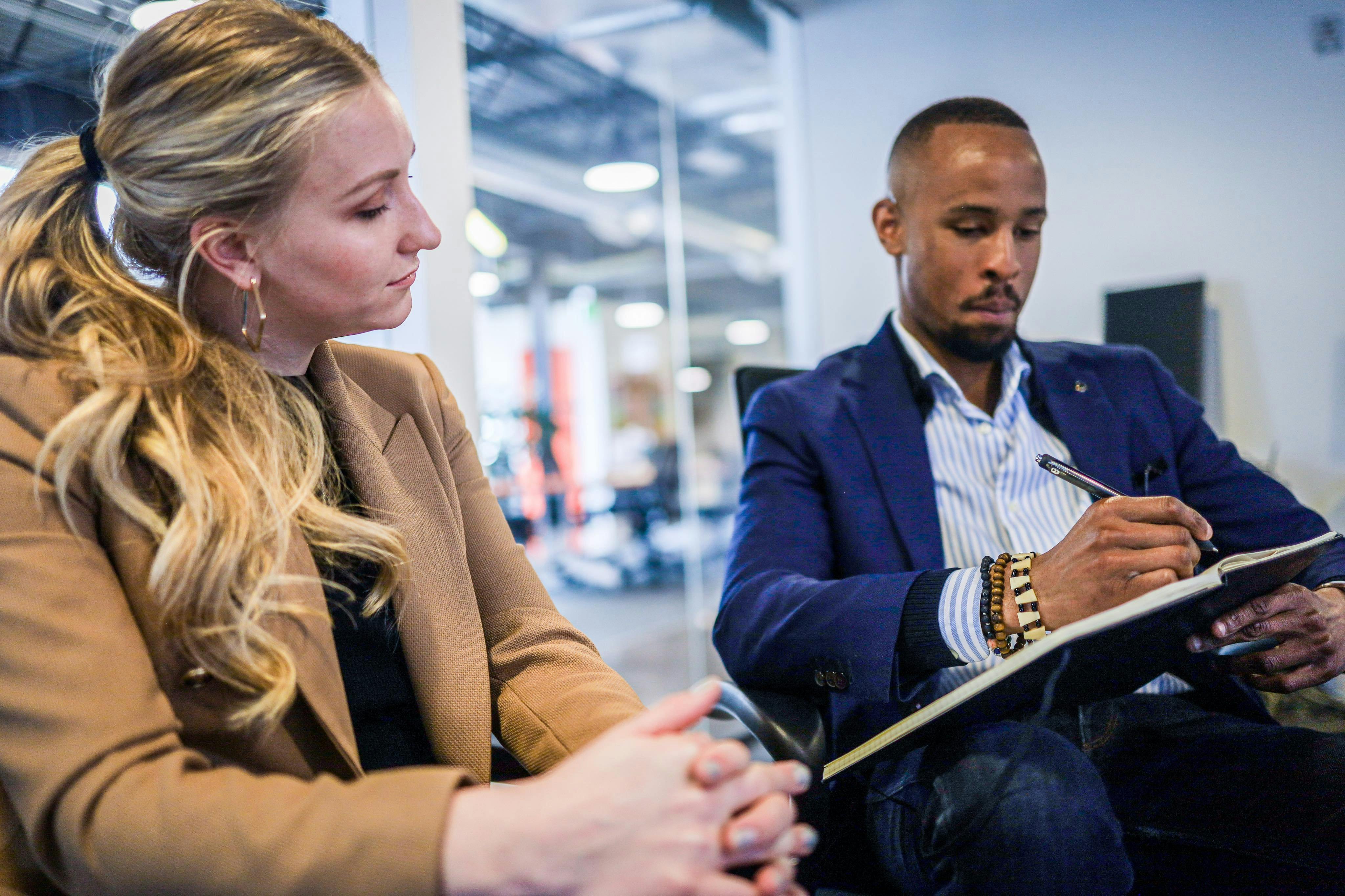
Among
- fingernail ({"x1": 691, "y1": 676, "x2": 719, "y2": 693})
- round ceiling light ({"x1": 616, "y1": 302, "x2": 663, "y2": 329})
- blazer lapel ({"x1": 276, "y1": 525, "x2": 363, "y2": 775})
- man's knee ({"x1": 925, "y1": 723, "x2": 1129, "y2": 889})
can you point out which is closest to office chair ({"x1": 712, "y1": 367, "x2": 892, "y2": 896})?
man's knee ({"x1": 925, "y1": 723, "x2": 1129, "y2": 889})

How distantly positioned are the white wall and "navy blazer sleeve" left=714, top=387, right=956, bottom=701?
2264 millimetres

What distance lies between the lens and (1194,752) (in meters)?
1.36

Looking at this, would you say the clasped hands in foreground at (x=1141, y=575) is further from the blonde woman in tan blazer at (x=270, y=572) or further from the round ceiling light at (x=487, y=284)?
the round ceiling light at (x=487, y=284)

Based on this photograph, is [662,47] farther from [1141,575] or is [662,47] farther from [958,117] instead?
[1141,575]

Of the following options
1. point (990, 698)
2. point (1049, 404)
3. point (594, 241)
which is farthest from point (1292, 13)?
point (594, 241)

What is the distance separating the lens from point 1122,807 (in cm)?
134

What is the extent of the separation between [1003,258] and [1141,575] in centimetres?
75

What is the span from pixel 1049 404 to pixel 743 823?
1189 mm

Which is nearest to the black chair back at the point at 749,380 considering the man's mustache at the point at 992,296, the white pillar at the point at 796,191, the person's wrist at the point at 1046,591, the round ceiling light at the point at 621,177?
the man's mustache at the point at 992,296

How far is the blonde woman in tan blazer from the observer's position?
0.71 m

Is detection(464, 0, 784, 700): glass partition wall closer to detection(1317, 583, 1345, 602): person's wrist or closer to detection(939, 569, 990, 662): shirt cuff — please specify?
detection(939, 569, 990, 662): shirt cuff

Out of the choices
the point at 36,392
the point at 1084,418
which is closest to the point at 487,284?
the point at 1084,418

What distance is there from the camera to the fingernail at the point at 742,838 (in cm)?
75

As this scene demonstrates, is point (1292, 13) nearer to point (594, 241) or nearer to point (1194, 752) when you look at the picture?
point (1194, 752)
